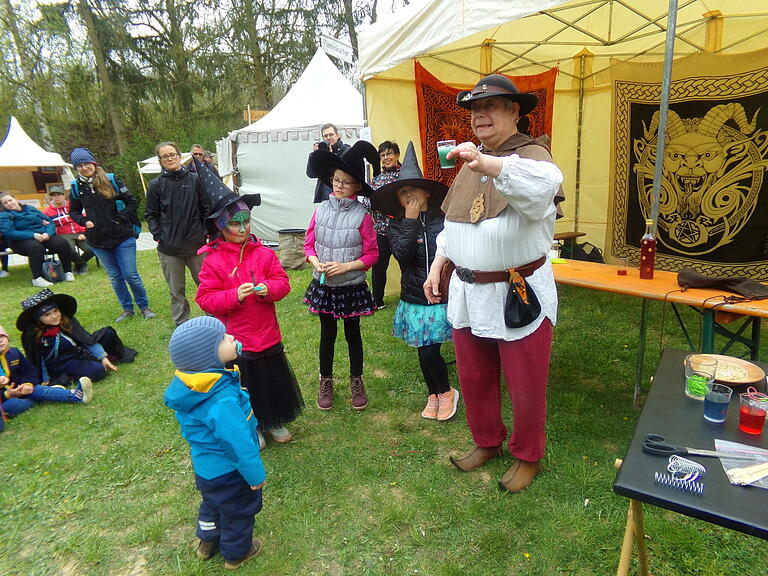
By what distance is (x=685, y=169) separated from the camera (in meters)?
4.73

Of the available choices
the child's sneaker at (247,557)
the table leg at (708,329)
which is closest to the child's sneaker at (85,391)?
the child's sneaker at (247,557)

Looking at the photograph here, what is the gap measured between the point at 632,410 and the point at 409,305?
159 centimetres

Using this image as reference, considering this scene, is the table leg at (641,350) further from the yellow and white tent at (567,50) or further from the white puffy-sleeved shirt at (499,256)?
the yellow and white tent at (567,50)

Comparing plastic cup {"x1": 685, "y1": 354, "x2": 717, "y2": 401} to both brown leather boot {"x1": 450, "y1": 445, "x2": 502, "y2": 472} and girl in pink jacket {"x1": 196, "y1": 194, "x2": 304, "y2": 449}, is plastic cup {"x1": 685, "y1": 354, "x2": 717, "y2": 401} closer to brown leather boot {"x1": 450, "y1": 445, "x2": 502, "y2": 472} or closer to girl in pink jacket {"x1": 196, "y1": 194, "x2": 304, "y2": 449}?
brown leather boot {"x1": 450, "y1": 445, "x2": 502, "y2": 472}

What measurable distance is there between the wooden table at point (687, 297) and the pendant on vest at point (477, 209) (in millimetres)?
1215

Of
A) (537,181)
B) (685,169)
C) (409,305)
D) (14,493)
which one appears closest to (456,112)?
(685,169)

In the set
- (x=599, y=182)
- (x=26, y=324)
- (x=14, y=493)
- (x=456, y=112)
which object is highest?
(x=456, y=112)

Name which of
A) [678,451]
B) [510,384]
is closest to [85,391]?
[510,384]

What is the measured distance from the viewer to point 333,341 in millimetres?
3188

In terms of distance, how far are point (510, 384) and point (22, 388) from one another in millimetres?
3467

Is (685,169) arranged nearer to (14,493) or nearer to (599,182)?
(599,182)

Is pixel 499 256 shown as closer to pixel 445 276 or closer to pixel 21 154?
pixel 445 276

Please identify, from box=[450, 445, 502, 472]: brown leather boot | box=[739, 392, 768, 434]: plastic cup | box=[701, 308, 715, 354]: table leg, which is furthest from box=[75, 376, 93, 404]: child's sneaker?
box=[701, 308, 715, 354]: table leg

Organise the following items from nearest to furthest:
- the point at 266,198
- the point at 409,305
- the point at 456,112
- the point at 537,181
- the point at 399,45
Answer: the point at 537,181 < the point at 409,305 < the point at 399,45 < the point at 456,112 < the point at 266,198
